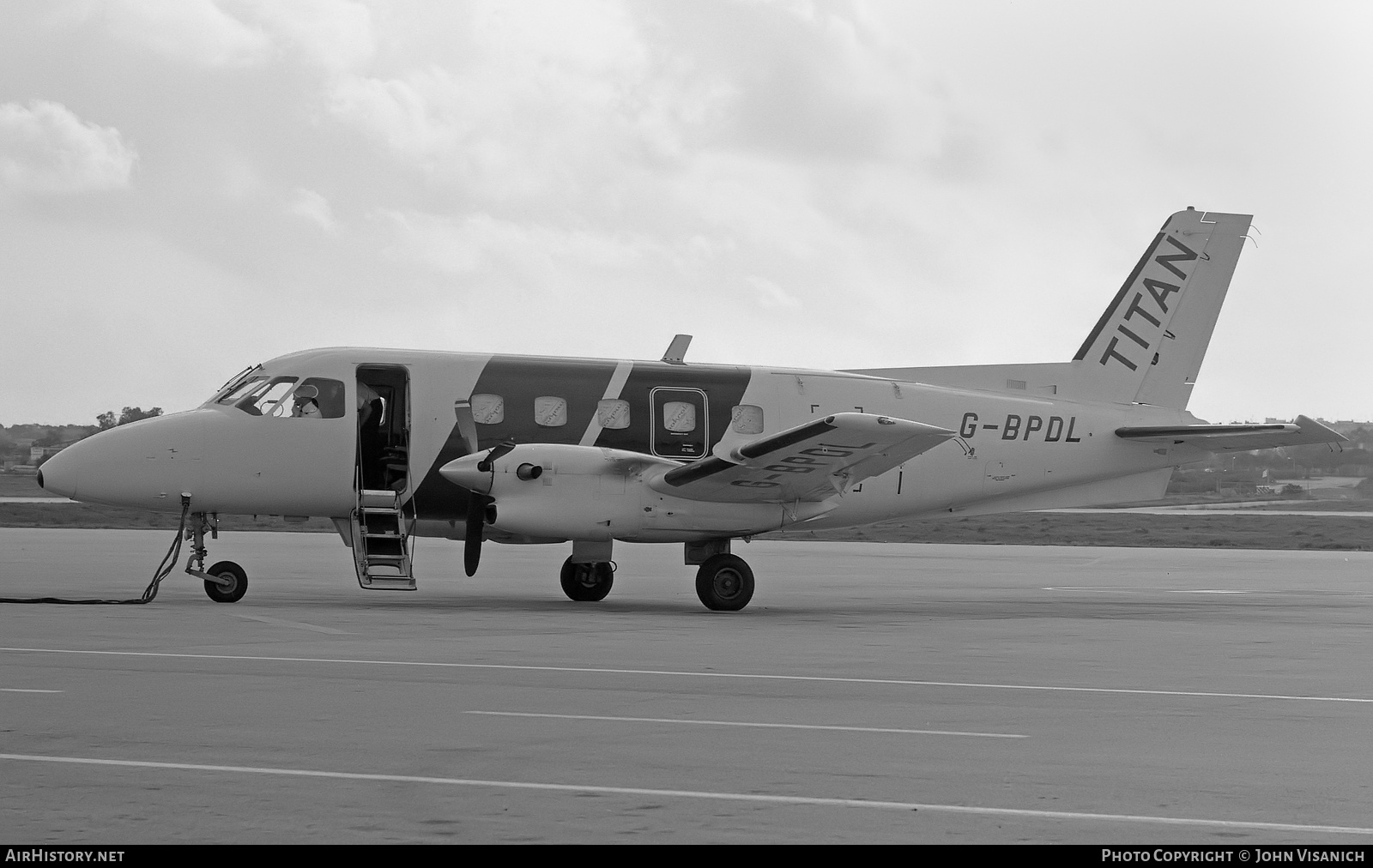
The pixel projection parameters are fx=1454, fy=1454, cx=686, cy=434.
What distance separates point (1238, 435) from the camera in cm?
1980

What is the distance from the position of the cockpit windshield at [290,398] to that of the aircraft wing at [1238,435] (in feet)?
35.7

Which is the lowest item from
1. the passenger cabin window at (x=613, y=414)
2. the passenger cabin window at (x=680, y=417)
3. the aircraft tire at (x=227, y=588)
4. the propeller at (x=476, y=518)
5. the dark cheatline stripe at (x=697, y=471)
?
the aircraft tire at (x=227, y=588)

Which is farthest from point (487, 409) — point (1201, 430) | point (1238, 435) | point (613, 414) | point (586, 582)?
point (1238, 435)

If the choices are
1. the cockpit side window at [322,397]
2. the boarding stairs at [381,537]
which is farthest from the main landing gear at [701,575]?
the cockpit side window at [322,397]

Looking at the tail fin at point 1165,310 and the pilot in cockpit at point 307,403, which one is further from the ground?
the tail fin at point 1165,310

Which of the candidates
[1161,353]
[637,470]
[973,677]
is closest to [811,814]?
[973,677]

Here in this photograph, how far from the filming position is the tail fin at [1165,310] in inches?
843

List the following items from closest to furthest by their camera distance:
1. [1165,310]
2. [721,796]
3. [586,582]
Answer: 1. [721,796]
2. [586,582]
3. [1165,310]

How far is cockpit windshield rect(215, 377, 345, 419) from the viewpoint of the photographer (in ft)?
59.1

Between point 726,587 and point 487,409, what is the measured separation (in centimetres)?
380

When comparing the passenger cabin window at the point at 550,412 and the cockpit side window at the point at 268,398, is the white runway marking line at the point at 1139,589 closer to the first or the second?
the passenger cabin window at the point at 550,412

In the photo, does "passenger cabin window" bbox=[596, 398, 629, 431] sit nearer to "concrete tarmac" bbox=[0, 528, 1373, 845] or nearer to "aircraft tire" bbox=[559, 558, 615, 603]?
"aircraft tire" bbox=[559, 558, 615, 603]

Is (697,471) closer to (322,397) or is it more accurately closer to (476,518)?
(476,518)

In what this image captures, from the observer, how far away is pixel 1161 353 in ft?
70.6
